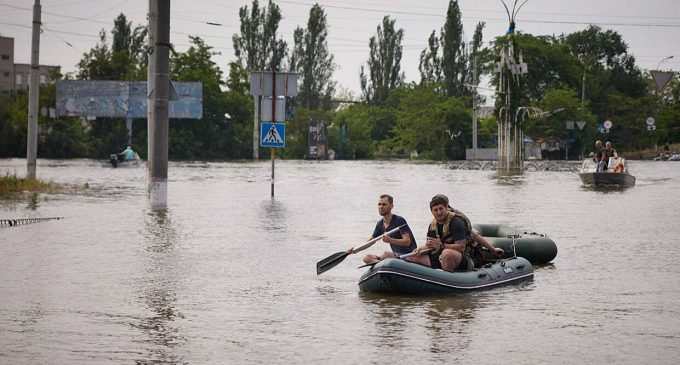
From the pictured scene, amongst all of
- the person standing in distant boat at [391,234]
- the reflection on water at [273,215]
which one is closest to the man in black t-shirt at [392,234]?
the person standing in distant boat at [391,234]

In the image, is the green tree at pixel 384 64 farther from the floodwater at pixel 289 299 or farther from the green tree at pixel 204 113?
the floodwater at pixel 289 299

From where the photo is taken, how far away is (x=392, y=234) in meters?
15.8

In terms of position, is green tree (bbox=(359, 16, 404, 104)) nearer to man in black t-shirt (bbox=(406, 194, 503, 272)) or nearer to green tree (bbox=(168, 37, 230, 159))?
green tree (bbox=(168, 37, 230, 159))

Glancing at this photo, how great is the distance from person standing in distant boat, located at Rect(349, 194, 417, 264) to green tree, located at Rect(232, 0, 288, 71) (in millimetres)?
102537

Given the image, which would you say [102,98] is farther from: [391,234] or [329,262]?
[391,234]

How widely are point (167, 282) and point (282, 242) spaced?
640 cm

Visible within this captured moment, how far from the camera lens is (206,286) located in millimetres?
15352

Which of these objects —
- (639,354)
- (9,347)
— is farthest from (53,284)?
(639,354)

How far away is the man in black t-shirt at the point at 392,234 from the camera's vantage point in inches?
614

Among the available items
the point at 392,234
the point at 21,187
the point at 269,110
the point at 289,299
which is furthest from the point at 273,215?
the point at 289,299

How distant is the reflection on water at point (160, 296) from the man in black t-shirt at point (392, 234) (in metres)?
2.79

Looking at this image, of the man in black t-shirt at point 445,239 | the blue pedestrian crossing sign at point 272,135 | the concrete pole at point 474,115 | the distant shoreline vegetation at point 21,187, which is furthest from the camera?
the concrete pole at point 474,115

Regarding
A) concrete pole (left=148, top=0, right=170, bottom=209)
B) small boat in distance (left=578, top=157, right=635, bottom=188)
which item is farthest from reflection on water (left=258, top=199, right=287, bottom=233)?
small boat in distance (left=578, top=157, right=635, bottom=188)

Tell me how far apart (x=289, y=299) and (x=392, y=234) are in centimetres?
215
